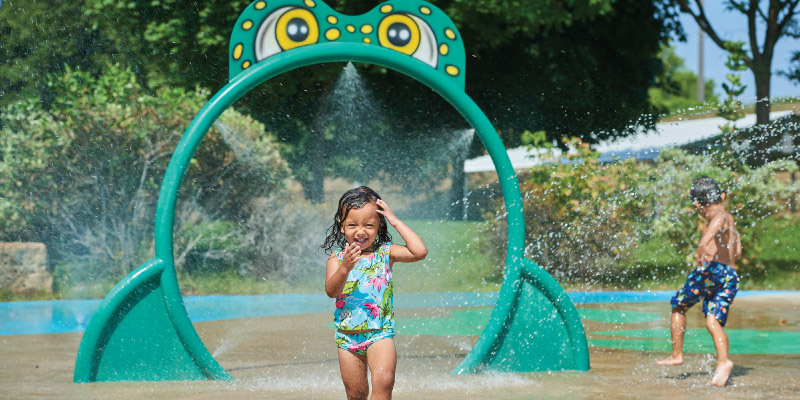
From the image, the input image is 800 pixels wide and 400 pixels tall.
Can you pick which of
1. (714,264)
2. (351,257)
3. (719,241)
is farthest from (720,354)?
(351,257)

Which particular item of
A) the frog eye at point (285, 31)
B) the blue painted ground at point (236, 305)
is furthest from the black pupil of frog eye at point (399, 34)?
the blue painted ground at point (236, 305)

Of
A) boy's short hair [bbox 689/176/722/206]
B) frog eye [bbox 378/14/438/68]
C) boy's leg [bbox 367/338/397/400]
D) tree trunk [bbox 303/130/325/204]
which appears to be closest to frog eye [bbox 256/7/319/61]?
frog eye [bbox 378/14/438/68]

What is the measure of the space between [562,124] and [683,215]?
4184 mm

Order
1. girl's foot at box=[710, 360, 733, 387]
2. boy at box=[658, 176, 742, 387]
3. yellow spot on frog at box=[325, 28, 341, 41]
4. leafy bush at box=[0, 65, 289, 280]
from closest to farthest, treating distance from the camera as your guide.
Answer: girl's foot at box=[710, 360, 733, 387] → boy at box=[658, 176, 742, 387] → yellow spot on frog at box=[325, 28, 341, 41] → leafy bush at box=[0, 65, 289, 280]

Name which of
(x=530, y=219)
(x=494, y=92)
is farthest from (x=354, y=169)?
(x=530, y=219)

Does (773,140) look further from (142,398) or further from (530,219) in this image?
(142,398)

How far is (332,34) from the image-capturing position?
5.45 meters

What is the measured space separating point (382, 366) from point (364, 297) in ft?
0.86

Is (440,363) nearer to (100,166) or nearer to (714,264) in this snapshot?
(714,264)

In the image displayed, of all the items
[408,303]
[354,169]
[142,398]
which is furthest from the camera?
[354,169]

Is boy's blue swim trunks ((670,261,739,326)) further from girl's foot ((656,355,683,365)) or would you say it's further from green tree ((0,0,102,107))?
green tree ((0,0,102,107))

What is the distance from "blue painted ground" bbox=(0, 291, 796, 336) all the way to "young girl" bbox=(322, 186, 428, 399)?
15.8 ft

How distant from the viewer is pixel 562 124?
15.4 m

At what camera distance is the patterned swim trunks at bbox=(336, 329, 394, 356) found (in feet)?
11.1
